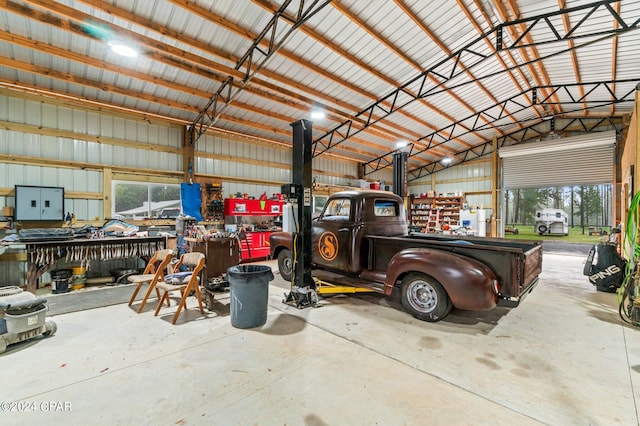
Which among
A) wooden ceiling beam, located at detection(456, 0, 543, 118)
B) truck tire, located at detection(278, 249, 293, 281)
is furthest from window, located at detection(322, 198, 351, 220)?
wooden ceiling beam, located at detection(456, 0, 543, 118)

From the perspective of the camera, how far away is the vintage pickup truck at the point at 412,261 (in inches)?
118

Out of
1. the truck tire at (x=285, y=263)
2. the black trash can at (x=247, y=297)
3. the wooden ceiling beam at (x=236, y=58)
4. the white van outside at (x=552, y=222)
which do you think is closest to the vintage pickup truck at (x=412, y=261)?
the truck tire at (x=285, y=263)

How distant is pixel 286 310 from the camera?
3816 mm

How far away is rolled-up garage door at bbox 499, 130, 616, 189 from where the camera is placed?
951cm

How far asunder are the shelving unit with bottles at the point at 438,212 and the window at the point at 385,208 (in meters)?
7.39

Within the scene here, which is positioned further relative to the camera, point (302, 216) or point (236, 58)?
point (236, 58)

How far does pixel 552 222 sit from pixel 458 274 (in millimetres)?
17898

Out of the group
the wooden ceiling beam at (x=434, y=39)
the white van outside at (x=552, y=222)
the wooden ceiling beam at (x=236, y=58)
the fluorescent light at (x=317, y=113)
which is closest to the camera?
the wooden ceiling beam at (x=236, y=58)

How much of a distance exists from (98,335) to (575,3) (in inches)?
343

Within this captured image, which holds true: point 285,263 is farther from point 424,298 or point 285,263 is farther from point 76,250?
point 76,250

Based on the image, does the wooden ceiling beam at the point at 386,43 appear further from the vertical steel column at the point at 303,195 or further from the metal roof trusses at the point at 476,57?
the vertical steel column at the point at 303,195

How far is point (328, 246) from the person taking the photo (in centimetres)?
438

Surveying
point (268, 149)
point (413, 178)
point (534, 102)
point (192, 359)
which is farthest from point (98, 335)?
point (413, 178)

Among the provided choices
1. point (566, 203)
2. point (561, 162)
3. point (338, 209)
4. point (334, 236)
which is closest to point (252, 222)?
point (338, 209)
